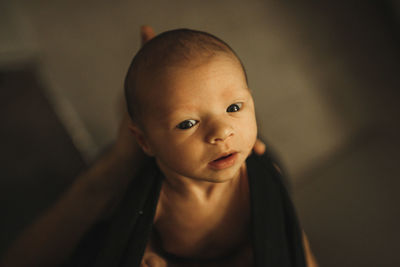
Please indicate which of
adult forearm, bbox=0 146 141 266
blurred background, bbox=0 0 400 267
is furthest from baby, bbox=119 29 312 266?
blurred background, bbox=0 0 400 267

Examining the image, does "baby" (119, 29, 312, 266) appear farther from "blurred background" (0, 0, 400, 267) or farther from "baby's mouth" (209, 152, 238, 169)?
"blurred background" (0, 0, 400, 267)

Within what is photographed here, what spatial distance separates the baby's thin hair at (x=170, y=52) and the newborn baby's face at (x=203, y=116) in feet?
0.04

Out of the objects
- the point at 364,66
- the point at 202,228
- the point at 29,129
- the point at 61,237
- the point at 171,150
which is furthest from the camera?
the point at 364,66

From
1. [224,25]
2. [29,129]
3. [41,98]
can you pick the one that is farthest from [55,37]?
[224,25]

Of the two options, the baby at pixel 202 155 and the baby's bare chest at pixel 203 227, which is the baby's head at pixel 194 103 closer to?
the baby at pixel 202 155

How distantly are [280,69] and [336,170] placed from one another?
0.44 meters

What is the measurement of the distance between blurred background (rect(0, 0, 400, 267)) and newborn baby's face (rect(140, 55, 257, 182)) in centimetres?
70

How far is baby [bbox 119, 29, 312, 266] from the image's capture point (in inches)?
16.4

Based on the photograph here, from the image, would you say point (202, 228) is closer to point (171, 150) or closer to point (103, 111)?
point (171, 150)

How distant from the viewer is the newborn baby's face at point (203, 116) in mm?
412

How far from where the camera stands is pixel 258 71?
3.84ft

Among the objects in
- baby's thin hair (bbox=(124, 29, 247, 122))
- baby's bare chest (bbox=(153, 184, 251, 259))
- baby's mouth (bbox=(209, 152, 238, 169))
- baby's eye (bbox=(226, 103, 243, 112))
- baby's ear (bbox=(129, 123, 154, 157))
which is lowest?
baby's bare chest (bbox=(153, 184, 251, 259))

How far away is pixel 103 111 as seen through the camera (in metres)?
1.17

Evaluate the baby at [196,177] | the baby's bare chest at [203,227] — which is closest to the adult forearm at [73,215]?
the baby at [196,177]
